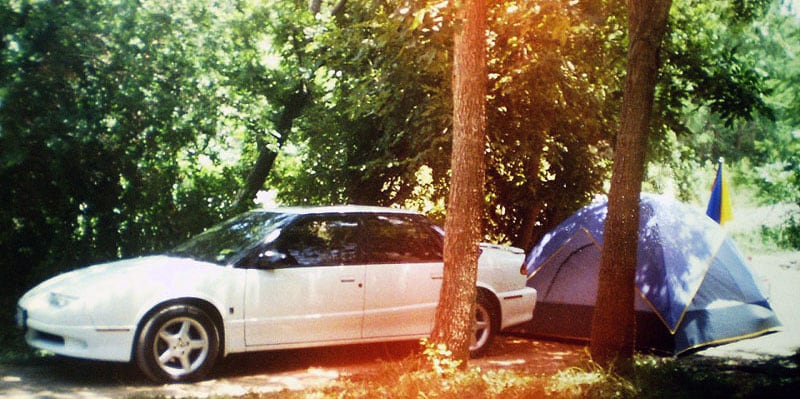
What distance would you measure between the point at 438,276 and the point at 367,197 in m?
4.78

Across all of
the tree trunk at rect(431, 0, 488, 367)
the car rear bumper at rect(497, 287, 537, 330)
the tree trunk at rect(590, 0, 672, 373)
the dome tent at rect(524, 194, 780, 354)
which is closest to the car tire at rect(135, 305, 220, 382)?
the tree trunk at rect(431, 0, 488, 367)

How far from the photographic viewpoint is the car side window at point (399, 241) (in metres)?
8.51

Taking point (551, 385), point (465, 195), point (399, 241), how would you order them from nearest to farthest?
1. point (551, 385)
2. point (465, 195)
3. point (399, 241)

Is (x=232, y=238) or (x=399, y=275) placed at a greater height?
(x=232, y=238)

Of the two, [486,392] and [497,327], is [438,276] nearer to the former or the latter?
[497,327]

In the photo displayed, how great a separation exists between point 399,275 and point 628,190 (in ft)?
8.66

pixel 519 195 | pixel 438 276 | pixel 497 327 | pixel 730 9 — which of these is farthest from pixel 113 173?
pixel 730 9

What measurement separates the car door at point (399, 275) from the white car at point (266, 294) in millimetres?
13

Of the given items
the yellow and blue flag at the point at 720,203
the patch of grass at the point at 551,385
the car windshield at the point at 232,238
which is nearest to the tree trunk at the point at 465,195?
the patch of grass at the point at 551,385

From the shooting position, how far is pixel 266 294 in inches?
299

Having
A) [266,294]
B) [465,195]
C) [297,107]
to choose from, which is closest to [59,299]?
[266,294]

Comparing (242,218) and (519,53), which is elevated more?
(519,53)

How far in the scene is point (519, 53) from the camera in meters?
11.5

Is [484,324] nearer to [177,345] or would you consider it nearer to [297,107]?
[177,345]
